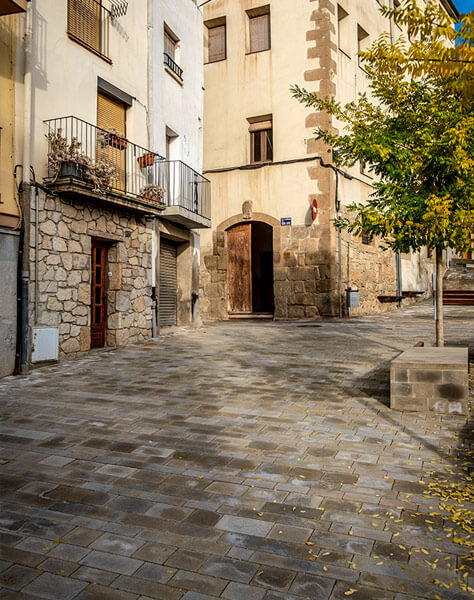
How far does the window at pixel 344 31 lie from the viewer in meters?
Result: 17.6

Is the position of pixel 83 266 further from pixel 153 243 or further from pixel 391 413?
pixel 391 413

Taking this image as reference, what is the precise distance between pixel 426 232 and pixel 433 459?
3.63m

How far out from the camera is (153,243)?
11.8 meters

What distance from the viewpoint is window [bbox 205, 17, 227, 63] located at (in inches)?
714

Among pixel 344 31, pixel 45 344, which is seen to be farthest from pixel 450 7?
pixel 45 344

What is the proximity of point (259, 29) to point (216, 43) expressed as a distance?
1.66m

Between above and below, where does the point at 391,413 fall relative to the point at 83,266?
below

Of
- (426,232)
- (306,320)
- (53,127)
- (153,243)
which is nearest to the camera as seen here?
(426,232)

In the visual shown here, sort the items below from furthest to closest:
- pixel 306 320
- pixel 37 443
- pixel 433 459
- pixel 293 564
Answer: pixel 306 320, pixel 37 443, pixel 433 459, pixel 293 564

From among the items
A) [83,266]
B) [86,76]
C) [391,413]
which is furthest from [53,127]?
[391,413]

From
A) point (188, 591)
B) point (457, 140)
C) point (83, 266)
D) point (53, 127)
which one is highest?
point (53, 127)

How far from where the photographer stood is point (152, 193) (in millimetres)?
11305

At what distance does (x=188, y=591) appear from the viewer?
7.04 ft

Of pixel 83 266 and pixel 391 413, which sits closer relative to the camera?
pixel 391 413
